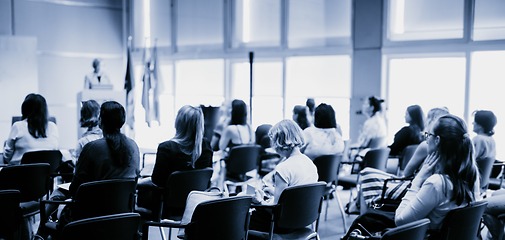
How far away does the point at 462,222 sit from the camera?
7.88 feet

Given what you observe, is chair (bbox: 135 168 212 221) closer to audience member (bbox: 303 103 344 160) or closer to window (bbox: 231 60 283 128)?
audience member (bbox: 303 103 344 160)

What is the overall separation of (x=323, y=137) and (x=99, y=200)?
9.56 feet

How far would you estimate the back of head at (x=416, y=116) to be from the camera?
575 centimetres

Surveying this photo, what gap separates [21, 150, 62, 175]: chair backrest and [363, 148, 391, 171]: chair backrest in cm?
324

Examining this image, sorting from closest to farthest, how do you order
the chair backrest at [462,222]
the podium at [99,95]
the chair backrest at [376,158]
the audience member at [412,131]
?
the chair backrest at [462,222] → the chair backrest at [376,158] → the audience member at [412,131] → the podium at [99,95]

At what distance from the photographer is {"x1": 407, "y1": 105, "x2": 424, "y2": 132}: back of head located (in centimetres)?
575

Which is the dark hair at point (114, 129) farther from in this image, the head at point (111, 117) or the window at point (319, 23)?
the window at point (319, 23)

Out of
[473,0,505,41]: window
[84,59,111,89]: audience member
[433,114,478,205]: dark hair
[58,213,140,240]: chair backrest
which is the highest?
[473,0,505,41]: window

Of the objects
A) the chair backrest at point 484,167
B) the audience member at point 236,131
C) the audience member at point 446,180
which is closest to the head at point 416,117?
the chair backrest at point 484,167

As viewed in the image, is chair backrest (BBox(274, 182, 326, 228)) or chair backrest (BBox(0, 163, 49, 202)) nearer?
chair backrest (BBox(274, 182, 326, 228))

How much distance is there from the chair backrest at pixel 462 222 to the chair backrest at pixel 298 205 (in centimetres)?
91

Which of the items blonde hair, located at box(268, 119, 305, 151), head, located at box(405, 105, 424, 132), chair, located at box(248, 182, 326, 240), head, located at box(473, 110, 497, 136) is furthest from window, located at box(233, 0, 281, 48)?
chair, located at box(248, 182, 326, 240)

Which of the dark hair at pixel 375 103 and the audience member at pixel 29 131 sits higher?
the dark hair at pixel 375 103

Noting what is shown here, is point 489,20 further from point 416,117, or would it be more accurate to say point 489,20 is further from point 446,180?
point 446,180
